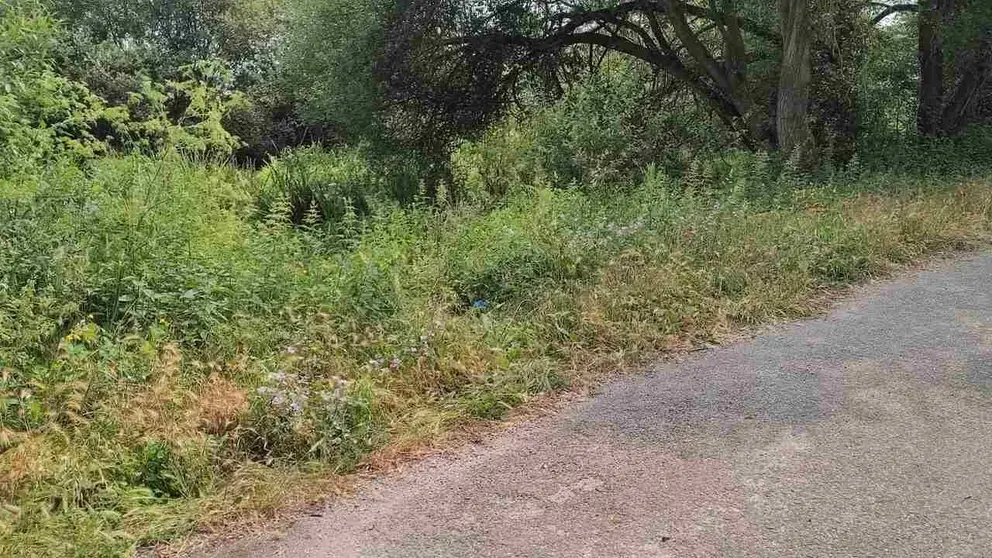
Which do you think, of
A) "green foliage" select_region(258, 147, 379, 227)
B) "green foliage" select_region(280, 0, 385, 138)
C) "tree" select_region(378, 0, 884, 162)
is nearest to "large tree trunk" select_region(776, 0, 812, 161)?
"tree" select_region(378, 0, 884, 162)

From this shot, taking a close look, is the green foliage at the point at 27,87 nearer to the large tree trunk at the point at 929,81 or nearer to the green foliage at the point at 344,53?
the green foliage at the point at 344,53

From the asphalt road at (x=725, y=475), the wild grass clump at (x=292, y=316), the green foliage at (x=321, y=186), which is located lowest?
the asphalt road at (x=725, y=475)

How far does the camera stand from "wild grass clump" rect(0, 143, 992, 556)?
10.3 feet

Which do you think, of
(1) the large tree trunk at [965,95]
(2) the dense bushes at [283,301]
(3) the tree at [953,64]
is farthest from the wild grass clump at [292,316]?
(1) the large tree trunk at [965,95]

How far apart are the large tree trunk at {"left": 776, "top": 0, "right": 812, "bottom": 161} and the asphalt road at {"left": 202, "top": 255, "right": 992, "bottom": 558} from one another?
24.0ft

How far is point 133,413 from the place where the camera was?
11.1 feet

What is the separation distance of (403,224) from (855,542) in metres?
5.71

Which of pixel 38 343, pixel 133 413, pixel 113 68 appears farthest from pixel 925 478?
pixel 113 68

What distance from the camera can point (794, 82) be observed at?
1086 centimetres

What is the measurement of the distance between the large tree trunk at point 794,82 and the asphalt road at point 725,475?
7.31m

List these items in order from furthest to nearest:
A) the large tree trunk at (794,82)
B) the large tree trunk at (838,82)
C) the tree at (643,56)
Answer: the large tree trunk at (838,82)
the tree at (643,56)
the large tree trunk at (794,82)

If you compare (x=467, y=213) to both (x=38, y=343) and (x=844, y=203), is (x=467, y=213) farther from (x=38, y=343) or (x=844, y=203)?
(x=38, y=343)

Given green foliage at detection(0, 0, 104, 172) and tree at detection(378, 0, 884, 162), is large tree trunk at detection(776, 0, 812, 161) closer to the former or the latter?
tree at detection(378, 0, 884, 162)

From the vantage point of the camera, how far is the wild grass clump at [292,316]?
3143 millimetres
